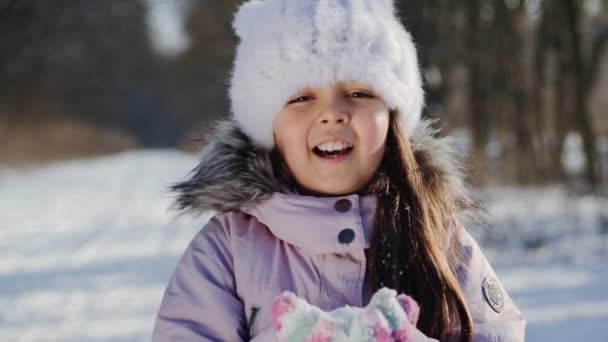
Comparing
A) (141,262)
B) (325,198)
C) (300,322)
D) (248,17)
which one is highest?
(141,262)

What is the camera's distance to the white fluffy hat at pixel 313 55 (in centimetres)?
208

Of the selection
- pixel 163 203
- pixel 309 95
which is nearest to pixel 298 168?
pixel 309 95

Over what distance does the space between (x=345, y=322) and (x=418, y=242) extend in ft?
1.53

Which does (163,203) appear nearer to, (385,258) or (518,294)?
(518,294)

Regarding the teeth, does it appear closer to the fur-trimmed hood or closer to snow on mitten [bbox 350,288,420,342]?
the fur-trimmed hood

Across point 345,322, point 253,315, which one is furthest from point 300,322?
point 253,315

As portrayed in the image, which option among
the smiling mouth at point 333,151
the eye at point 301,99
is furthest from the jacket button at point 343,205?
the eye at point 301,99

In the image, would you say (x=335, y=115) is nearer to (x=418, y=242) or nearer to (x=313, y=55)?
(x=313, y=55)

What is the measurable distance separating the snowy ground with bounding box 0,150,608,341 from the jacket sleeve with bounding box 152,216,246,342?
0.27 m

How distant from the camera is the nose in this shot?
6.40 ft

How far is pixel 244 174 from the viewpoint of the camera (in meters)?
2.09

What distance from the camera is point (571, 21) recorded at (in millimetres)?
6570

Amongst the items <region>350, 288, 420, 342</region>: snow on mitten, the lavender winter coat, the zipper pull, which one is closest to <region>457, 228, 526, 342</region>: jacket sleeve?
the lavender winter coat

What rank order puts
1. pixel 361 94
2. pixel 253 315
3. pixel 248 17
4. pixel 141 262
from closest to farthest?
pixel 253 315
pixel 361 94
pixel 248 17
pixel 141 262
